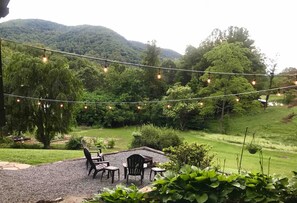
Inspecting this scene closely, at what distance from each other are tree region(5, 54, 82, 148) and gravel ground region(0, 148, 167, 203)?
25.1 ft

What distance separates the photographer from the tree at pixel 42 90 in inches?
619

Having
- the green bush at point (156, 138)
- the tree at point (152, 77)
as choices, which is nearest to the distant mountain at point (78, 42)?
the tree at point (152, 77)

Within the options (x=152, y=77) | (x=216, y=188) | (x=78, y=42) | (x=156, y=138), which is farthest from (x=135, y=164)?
(x=78, y=42)

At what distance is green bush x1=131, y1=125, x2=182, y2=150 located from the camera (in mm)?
12109

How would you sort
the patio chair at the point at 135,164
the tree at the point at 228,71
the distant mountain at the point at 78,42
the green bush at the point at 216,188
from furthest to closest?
the distant mountain at the point at 78,42
the tree at the point at 228,71
the patio chair at the point at 135,164
the green bush at the point at 216,188

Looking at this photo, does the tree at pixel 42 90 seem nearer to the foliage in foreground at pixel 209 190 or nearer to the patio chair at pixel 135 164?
the patio chair at pixel 135 164

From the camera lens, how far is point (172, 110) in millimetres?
24906

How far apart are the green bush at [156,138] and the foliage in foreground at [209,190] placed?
30.4ft

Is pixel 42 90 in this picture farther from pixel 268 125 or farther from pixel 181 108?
pixel 268 125

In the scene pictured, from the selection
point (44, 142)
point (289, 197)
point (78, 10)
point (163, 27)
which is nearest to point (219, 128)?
point (44, 142)

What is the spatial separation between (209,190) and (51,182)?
5.48 m

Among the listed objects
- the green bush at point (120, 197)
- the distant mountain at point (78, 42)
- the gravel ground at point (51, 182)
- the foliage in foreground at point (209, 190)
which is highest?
the distant mountain at point (78, 42)

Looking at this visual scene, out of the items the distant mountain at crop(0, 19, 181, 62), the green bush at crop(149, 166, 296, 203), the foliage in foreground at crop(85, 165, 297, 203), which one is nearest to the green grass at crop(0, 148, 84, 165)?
the foliage in foreground at crop(85, 165, 297, 203)

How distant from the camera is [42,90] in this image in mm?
15906
